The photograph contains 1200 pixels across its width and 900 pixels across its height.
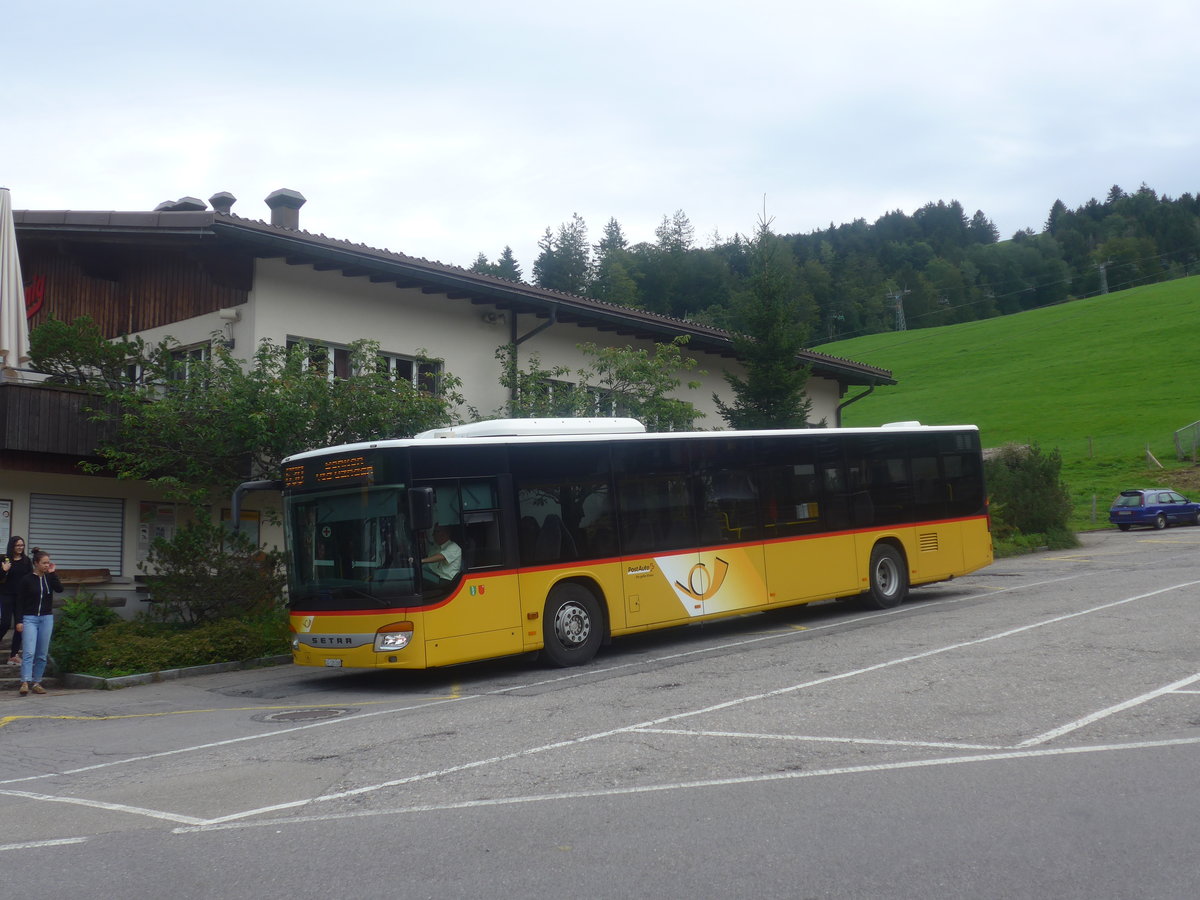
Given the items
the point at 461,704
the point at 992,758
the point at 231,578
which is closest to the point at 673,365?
the point at 231,578

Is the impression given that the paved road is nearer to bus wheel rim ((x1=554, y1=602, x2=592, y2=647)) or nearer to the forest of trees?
bus wheel rim ((x1=554, y1=602, x2=592, y2=647))

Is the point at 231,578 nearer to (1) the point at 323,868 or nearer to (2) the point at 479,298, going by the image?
(2) the point at 479,298

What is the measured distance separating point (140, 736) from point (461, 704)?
9.72 ft

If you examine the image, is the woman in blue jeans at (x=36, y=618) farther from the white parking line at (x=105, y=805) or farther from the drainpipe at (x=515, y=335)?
the drainpipe at (x=515, y=335)

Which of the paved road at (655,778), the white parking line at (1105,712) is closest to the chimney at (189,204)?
the paved road at (655,778)

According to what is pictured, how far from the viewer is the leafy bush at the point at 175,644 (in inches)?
530

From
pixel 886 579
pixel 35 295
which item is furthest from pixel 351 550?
pixel 35 295

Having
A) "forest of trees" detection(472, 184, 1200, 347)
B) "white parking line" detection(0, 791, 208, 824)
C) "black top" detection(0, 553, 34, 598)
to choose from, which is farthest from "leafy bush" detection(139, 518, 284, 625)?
"forest of trees" detection(472, 184, 1200, 347)

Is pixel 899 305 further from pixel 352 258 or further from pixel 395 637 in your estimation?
pixel 395 637

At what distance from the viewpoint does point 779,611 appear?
18391mm

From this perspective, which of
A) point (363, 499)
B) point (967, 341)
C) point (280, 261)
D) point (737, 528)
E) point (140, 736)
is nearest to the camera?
A: point (140, 736)

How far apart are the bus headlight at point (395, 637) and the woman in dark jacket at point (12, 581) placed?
16.8 ft

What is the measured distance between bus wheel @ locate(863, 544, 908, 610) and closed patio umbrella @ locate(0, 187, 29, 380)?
13019 mm

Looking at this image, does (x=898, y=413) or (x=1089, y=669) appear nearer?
(x=1089, y=669)
